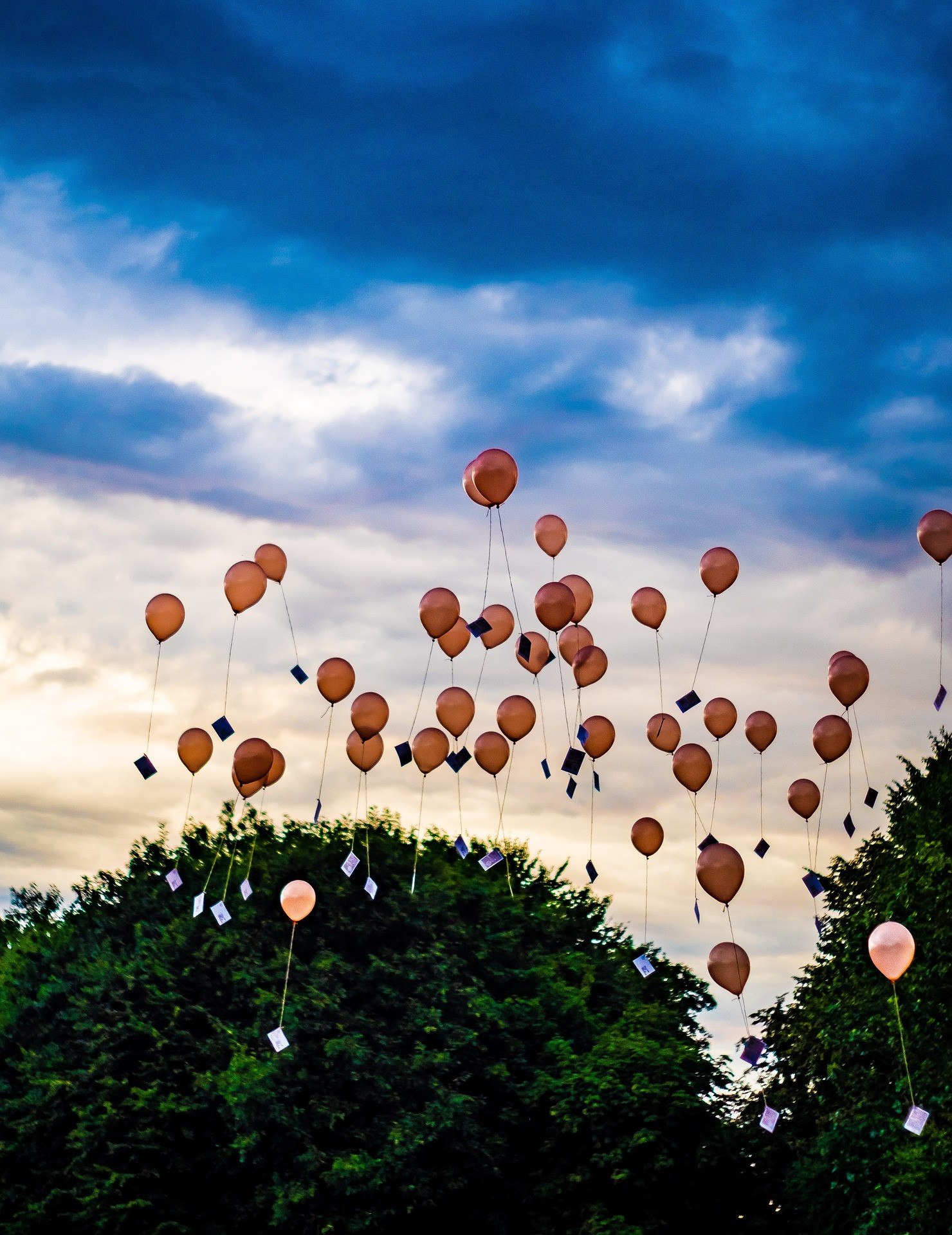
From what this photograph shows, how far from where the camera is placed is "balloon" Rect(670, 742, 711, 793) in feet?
45.8

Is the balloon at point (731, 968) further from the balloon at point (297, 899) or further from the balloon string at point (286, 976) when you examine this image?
the balloon string at point (286, 976)

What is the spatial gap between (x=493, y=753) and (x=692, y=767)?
202 cm

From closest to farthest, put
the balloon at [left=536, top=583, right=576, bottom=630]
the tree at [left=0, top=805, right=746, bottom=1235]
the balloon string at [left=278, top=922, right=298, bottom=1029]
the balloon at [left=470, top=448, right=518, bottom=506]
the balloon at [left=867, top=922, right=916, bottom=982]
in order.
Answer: the balloon at [left=867, top=922, right=916, bottom=982]
the balloon at [left=470, top=448, right=518, bottom=506]
the balloon at [left=536, top=583, right=576, bottom=630]
the balloon string at [left=278, top=922, right=298, bottom=1029]
the tree at [left=0, top=805, right=746, bottom=1235]

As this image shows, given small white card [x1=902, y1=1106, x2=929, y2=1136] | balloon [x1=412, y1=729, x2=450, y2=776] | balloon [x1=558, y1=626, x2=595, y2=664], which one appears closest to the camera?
small white card [x1=902, y1=1106, x2=929, y2=1136]

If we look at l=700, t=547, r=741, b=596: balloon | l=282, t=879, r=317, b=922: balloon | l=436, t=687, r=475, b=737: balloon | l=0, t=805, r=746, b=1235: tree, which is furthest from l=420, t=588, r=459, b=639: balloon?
l=0, t=805, r=746, b=1235: tree

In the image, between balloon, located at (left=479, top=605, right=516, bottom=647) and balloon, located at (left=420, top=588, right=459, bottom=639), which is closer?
balloon, located at (left=420, top=588, right=459, bottom=639)

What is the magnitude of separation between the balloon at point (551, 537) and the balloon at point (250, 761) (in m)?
3.70

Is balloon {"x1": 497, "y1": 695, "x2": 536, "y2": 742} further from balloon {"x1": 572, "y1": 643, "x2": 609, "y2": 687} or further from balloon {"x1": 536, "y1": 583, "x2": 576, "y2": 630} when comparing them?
balloon {"x1": 536, "y1": 583, "x2": 576, "y2": 630}

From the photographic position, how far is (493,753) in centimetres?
1464

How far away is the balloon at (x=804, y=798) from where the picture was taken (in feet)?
49.1

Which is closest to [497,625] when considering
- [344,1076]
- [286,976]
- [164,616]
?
[164,616]

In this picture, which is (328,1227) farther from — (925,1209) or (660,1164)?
(925,1209)

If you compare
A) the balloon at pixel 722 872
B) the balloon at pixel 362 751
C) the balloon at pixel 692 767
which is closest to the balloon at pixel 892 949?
the balloon at pixel 722 872

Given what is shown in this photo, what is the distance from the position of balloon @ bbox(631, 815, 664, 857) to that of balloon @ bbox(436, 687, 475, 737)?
84.4 inches
